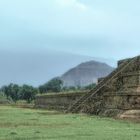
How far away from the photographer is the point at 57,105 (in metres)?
37.9

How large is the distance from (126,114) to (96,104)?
524 centimetres

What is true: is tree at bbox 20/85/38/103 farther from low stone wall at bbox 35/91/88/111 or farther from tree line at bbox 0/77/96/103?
low stone wall at bbox 35/91/88/111

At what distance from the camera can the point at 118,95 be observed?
2342 centimetres

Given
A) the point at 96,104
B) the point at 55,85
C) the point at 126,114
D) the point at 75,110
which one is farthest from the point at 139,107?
the point at 55,85

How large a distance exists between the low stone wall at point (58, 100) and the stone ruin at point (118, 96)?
3.69 metres

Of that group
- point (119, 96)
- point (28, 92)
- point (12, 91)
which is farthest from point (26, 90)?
point (119, 96)

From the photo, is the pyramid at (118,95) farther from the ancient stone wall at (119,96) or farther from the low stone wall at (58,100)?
the low stone wall at (58,100)

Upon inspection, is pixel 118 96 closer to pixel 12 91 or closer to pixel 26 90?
pixel 26 90

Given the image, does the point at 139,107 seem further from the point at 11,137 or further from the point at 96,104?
the point at 11,137

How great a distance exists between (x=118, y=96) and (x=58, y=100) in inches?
587

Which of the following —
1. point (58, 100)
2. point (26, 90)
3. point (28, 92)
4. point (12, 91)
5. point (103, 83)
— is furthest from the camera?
point (12, 91)

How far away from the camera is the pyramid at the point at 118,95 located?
2200 cm

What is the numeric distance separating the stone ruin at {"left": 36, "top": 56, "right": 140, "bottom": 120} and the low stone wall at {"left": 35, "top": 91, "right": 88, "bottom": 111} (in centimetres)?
369

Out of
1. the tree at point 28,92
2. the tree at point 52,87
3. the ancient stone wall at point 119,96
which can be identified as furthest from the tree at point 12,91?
the ancient stone wall at point 119,96
